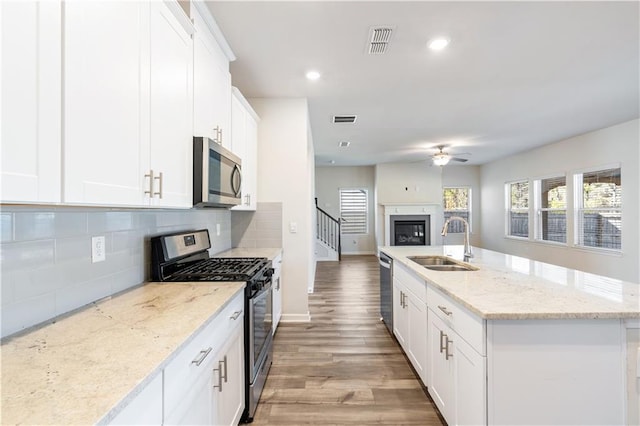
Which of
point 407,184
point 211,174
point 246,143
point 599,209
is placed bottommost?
point 599,209

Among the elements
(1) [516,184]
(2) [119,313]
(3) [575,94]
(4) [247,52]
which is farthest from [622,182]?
(2) [119,313]

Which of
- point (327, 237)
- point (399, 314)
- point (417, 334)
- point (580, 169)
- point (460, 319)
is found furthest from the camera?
point (327, 237)

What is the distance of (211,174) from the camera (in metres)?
2.00

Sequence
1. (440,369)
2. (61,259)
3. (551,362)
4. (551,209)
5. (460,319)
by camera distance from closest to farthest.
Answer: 1. (61,259)
2. (551,362)
3. (460,319)
4. (440,369)
5. (551,209)

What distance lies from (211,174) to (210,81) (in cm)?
69

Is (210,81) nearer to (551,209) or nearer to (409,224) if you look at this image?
(551,209)

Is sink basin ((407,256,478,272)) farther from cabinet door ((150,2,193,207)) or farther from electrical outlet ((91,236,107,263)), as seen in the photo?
electrical outlet ((91,236,107,263))

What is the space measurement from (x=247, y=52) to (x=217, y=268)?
72.3 inches

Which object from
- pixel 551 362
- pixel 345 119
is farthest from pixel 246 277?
pixel 345 119

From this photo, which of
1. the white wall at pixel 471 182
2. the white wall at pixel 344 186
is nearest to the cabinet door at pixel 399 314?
the white wall at pixel 344 186

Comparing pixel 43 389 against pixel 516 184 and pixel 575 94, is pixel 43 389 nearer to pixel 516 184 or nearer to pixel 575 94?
pixel 575 94

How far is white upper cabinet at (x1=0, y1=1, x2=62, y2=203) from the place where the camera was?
78 centimetres

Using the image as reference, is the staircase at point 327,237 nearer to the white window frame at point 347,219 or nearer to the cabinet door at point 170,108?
the white window frame at point 347,219

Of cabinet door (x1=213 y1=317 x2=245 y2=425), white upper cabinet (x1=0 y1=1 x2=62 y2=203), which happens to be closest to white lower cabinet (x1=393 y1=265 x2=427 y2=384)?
cabinet door (x1=213 y1=317 x2=245 y2=425)
